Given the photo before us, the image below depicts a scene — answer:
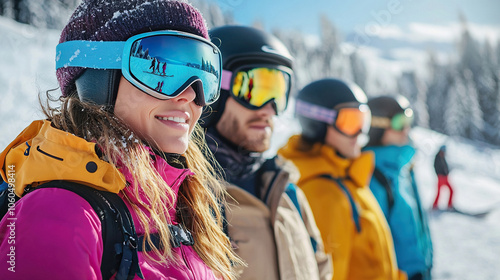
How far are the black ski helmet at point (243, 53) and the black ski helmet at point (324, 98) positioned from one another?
152 cm

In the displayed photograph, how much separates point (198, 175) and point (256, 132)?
0.89 metres

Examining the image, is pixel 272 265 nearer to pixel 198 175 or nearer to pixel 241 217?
pixel 241 217

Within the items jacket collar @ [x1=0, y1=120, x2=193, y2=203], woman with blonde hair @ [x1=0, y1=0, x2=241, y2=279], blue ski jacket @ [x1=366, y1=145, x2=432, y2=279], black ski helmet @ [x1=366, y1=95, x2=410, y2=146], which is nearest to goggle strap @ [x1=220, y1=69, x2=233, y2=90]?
woman with blonde hair @ [x1=0, y1=0, x2=241, y2=279]

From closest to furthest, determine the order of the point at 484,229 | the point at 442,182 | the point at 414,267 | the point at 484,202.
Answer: the point at 414,267 → the point at 484,229 → the point at 442,182 → the point at 484,202

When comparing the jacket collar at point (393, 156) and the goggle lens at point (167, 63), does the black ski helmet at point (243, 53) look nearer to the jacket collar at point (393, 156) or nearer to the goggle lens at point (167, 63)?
the goggle lens at point (167, 63)

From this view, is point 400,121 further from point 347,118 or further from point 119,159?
point 119,159

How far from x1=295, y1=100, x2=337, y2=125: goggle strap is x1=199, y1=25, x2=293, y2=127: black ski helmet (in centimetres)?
148

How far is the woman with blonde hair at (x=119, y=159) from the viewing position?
2.92 ft

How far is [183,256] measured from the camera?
4.18 feet

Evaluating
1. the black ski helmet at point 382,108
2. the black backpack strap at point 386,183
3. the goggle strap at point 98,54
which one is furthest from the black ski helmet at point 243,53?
the black ski helmet at point 382,108

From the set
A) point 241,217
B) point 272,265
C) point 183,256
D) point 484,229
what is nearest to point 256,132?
point 241,217

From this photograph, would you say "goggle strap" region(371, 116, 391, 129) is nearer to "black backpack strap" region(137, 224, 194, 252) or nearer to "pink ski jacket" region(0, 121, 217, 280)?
"black backpack strap" region(137, 224, 194, 252)

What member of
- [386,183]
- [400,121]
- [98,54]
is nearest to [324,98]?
[386,183]

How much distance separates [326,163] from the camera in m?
3.54
